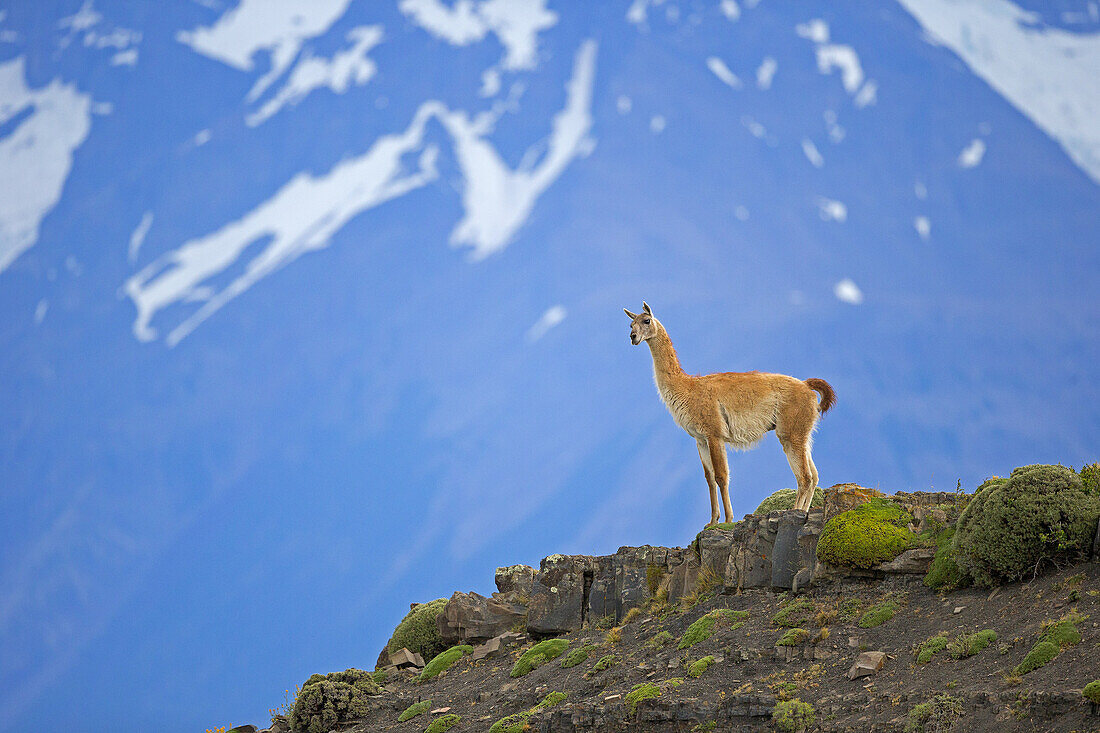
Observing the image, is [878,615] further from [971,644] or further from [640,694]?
[640,694]

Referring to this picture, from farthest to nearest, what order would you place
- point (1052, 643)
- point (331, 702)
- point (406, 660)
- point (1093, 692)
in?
1. point (406, 660)
2. point (331, 702)
3. point (1052, 643)
4. point (1093, 692)

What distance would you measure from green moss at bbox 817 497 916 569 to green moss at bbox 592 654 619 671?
588 cm

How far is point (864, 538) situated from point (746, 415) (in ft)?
17.0

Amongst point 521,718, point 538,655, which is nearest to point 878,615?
point 521,718

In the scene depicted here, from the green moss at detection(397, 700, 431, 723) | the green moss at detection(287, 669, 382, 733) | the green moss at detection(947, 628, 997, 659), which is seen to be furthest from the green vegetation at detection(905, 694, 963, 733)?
the green moss at detection(287, 669, 382, 733)

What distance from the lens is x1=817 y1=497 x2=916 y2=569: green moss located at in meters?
24.1

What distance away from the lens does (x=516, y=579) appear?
35000 mm

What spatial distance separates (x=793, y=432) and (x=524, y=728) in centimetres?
1100

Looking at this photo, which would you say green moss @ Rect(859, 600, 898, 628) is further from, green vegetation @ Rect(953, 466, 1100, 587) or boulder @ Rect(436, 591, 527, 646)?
boulder @ Rect(436, 591, 527, 646)

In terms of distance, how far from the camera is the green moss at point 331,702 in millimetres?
29656

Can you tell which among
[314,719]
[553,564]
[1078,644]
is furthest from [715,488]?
[314,719]

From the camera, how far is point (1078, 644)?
704 inches

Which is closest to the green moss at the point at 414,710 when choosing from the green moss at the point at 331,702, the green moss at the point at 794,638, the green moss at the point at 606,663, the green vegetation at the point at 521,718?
the green moss at the point at 331,702

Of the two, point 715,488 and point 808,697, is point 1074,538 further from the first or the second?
point 715,488
